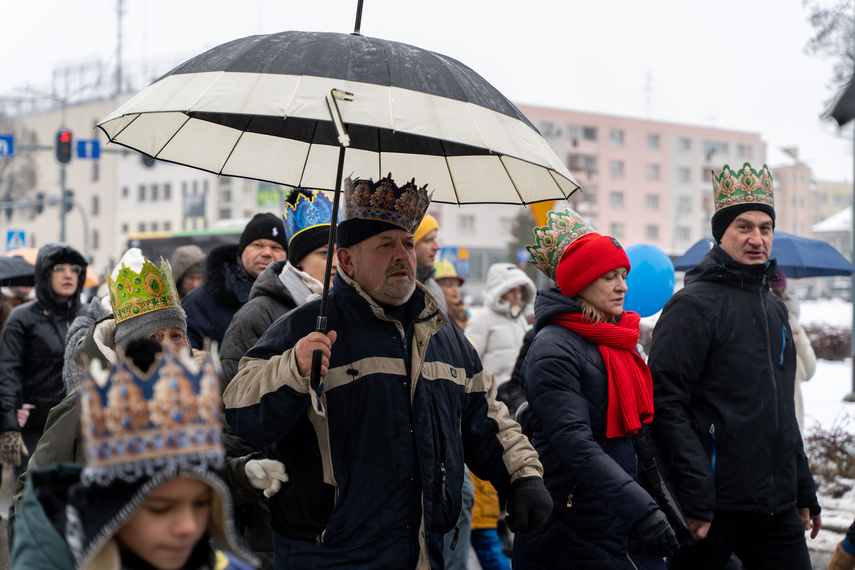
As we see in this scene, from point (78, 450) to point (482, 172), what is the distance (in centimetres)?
196

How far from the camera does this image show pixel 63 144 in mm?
18469

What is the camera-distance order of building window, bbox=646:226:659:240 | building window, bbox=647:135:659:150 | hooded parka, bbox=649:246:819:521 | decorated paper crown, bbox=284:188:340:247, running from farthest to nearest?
building window, bbox=647:135:659:150
building window, bbox=646:226:659:240
decorated paper crown, bbox=284:188:340:247
hooded parka, bbox=649:246:819:521

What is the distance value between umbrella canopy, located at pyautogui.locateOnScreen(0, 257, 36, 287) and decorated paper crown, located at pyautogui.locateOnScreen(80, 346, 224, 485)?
7.21m

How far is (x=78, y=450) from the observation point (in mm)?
3182

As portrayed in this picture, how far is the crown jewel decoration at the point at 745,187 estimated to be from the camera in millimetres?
4695

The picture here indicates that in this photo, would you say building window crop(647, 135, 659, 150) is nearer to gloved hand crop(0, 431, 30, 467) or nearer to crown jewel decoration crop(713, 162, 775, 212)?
gloved hand crop(0, 431, 30, 467)

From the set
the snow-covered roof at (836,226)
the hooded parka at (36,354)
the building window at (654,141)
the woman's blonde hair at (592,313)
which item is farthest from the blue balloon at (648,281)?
the snow-covered roof at (836,226)

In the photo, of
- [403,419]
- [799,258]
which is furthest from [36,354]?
[799,258]

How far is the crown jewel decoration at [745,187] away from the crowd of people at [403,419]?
1 cm

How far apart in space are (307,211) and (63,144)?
1524 centimetres

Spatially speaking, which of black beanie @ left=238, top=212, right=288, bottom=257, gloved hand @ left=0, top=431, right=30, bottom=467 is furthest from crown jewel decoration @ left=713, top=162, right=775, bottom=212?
gloved hand @ left=0, top=431, right=30, bottom=467

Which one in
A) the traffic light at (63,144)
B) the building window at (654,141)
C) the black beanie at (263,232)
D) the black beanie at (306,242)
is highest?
the building window at (654,141)

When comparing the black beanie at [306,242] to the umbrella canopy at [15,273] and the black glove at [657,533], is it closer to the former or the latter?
the black glove at [657,533]

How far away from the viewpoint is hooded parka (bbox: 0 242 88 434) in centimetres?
675
